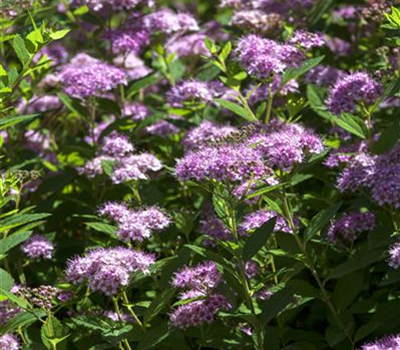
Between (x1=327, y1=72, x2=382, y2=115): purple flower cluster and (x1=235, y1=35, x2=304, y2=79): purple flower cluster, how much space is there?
0.78 ft

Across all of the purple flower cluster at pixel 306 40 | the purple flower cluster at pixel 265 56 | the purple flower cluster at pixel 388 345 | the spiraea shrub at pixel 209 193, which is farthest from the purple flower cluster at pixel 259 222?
the purple flower cluster at pixel 306 40

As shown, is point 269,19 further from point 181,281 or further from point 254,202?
point 181,281

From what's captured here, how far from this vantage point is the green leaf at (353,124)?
3.23 meters

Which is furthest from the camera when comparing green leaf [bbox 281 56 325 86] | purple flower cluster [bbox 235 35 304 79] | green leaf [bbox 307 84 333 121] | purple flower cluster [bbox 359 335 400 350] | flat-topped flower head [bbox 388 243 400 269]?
green leaf [bbox 307 84 333 121]

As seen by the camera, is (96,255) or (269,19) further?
(269,19)

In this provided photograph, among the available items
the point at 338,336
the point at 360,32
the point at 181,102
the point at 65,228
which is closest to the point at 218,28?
the point at 360,32

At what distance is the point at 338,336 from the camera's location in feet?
9.69

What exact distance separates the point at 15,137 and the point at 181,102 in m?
0.87

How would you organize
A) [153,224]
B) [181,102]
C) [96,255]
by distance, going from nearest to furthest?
[96,255] < [153,224] < [181,102]

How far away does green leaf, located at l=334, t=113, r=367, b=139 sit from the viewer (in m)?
3.23

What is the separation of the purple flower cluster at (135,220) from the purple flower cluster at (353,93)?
79 centimetres

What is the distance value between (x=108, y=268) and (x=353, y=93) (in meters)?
1.21

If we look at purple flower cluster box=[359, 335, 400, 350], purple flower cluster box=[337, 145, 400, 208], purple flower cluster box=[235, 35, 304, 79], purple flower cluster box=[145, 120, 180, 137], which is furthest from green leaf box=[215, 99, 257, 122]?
purple flower cluster box=[359, 335, 400, 350]

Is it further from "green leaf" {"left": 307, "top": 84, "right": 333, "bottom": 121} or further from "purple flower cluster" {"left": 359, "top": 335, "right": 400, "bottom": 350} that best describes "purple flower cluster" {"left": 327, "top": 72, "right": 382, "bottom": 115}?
"purple flower cluster" {"left": 359, "top": 335, "right": 400, "bottom": 350}
